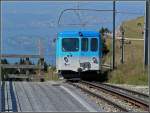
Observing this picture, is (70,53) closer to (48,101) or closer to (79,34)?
(79,34)

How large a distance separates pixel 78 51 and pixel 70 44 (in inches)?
22.1

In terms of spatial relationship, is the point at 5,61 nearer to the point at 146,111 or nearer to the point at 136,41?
the point at 146,111

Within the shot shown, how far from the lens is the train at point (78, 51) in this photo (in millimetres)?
30203

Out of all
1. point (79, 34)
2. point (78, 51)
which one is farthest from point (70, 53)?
point (79, 34)

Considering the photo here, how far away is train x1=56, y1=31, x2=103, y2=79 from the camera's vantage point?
3020cm

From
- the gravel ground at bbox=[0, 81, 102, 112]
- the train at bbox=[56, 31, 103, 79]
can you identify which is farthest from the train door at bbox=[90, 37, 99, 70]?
the gravel ground at bbox=[0, 81, 102, 112]

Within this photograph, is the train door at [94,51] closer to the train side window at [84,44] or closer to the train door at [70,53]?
the train side window at [84,44]

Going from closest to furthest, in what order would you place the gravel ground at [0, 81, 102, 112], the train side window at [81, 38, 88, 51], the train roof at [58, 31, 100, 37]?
the gravel ground at [0, 81, 102, 112]
the train roof at [58, 31, 100, 37]
the train side window at [81, 38, 88, 51]

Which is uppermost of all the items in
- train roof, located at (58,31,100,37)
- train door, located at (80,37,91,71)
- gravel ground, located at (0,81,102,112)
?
train roof, located at (58,31,100,37)

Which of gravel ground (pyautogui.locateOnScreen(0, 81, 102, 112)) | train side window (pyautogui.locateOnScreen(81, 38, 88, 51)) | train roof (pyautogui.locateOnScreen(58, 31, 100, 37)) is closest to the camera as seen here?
gravel ground (pyautogui.locateOnScreen(0, 81, 102, 112))

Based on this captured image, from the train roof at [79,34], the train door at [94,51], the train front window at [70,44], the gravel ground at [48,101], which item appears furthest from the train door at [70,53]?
the gravel ground at [48,101]

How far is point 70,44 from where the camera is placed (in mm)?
30328

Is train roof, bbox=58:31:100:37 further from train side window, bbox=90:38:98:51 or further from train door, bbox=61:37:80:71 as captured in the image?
train side window, bbox=90:38:98:51

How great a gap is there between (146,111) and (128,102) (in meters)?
2.90
